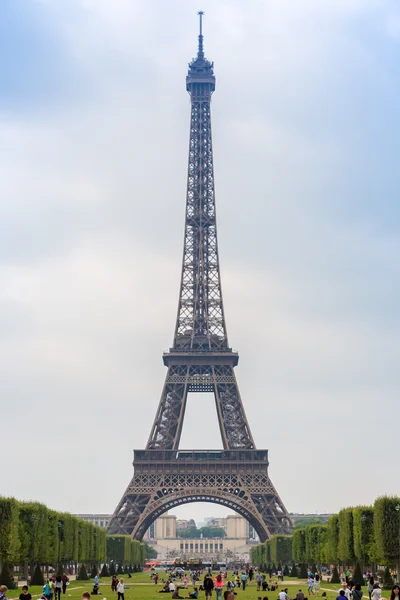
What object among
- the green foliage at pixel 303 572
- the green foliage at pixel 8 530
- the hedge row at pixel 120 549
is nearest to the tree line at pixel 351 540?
the green foliage at pixel 303 572

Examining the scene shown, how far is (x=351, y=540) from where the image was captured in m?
83.2

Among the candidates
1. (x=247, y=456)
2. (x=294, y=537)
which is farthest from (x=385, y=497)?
(x=247, y=456)

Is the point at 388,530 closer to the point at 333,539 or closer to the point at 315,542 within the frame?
the point at 333,539

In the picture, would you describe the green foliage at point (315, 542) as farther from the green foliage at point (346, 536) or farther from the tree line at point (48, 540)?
the tree line at point (48, 540)

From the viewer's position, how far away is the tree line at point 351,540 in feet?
232

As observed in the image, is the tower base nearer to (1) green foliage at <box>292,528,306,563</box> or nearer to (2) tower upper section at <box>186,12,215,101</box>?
(1) green foliage at <box>292,528,306,563</box>

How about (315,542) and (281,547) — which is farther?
(281,547)

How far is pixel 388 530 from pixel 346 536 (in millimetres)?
13513

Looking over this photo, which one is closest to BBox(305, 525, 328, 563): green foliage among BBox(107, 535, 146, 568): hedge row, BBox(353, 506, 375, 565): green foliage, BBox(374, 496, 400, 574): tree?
BBox(353, 506, 375, 565): green foliage

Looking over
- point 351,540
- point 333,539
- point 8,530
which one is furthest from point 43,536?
point 333,539

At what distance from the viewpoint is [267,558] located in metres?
123

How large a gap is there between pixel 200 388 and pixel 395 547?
164 feet

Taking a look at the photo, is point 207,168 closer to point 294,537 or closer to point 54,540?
point 294,537

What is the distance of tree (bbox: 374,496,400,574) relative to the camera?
70062 millimetres
